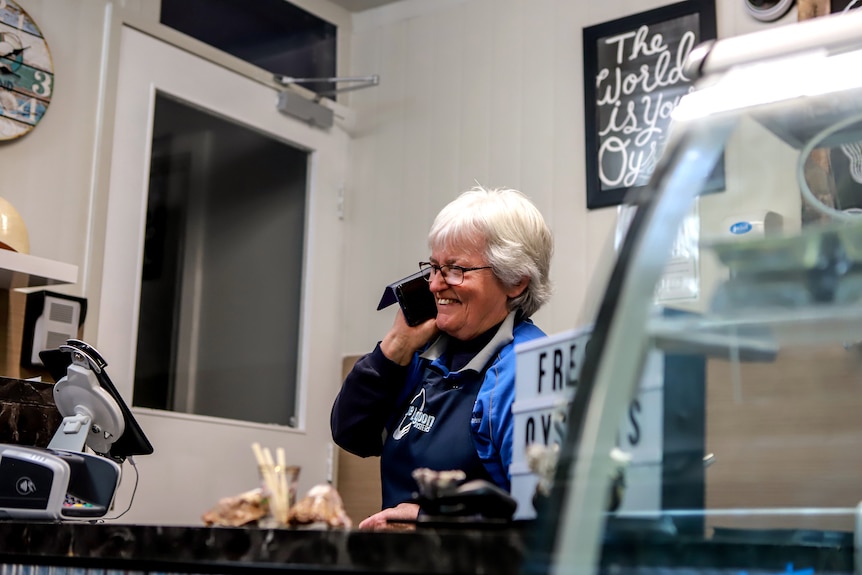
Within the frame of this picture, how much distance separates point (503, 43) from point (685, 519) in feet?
10.9

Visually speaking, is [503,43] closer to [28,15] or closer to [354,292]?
[354,292]

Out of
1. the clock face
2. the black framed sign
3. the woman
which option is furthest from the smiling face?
the clock face

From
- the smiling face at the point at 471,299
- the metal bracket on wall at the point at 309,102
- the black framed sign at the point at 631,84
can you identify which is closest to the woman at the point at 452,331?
the smiling face at the point at 471,299

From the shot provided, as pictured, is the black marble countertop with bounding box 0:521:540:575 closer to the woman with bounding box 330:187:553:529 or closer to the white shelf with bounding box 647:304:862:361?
the white shelf with bounding box 647:304:862:361

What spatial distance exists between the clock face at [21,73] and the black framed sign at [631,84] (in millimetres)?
1930

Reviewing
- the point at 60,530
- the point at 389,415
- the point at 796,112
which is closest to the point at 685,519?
the point at 796,112

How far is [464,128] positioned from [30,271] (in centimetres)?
197

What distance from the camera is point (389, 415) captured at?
2221mm

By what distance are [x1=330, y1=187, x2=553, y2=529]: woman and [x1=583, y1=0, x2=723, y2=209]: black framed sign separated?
4.69 ft

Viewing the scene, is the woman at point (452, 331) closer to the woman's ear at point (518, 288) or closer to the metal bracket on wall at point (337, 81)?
the woman's ear at point (518, 288)

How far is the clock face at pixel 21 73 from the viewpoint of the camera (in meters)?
3.11

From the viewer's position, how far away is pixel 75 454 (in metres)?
1.98

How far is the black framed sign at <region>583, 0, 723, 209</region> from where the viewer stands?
11.6 ft

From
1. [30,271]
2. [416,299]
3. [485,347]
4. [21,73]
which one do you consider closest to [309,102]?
[21,73]
